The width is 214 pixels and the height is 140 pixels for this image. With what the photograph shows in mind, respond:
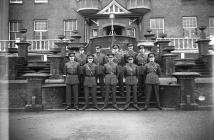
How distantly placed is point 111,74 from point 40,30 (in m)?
15.8

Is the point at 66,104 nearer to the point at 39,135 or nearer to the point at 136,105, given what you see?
the point at 136,105

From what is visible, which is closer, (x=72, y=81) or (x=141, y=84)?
(x=72, y=81)

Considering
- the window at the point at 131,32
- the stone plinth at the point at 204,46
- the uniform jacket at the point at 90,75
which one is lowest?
the uniform jacket at the point at 90,75

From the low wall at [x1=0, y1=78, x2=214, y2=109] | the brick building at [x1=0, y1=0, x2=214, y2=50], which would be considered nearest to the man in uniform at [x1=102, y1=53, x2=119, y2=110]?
the low wall at [x1=0, y1=78, x2=214, y2=109]

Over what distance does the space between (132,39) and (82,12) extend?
27.0ft

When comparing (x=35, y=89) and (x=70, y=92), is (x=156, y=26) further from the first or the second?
(x=35, y=89)

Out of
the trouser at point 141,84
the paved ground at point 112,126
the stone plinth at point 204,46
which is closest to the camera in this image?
the paved ground at point 112,126

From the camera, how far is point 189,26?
2348 cm

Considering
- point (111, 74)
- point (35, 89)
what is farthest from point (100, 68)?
point (35, 89)

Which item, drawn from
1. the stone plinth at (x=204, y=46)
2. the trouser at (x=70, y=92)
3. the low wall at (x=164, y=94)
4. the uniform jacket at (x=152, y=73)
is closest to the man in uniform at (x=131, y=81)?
the uniform jacket at (x=152, y=73)

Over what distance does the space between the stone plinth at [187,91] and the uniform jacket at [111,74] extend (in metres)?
2.23

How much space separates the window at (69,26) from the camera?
23.6 meters

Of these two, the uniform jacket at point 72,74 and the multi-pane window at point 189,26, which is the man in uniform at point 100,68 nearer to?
A: the uniform jacket at point 72,74

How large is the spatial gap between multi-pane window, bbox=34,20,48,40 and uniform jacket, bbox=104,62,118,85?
→ 599 inches
